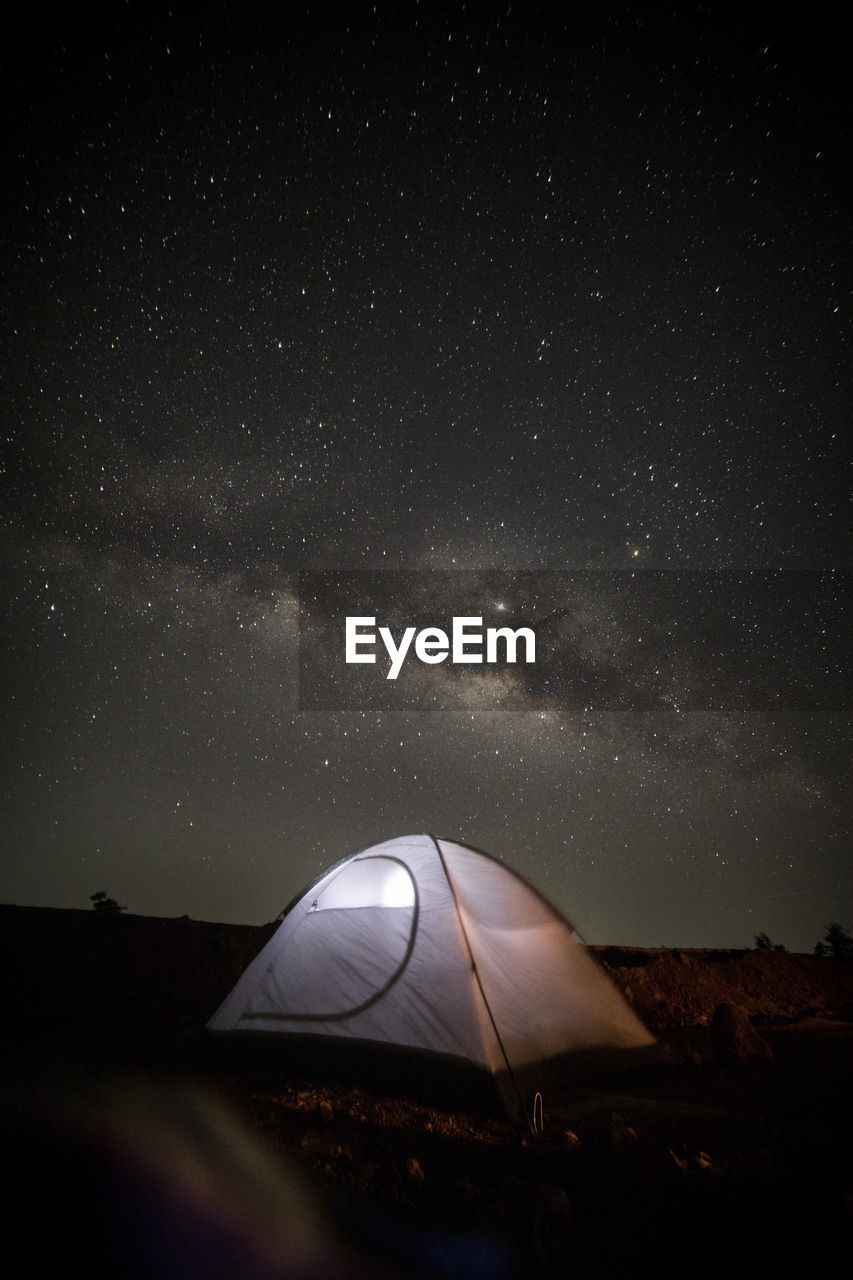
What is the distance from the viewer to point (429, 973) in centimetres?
520

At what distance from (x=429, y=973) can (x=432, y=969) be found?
0.13 ft

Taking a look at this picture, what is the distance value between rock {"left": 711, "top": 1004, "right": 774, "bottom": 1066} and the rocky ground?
0.13ft

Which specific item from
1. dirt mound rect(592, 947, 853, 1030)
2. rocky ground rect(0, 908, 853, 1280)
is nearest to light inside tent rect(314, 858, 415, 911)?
rocky ground rect(0, 908, 853, 1280)

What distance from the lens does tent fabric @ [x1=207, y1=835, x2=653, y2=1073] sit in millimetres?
4977

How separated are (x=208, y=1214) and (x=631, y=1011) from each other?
4.73 metres

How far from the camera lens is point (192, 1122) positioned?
4.06 metres

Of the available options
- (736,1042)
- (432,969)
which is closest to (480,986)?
(432,969)

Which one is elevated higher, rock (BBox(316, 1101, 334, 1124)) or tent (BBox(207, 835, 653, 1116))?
tent (BBox(207, 835, 653, 1116))

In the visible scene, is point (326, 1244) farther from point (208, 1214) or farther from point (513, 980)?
point (513, 980)

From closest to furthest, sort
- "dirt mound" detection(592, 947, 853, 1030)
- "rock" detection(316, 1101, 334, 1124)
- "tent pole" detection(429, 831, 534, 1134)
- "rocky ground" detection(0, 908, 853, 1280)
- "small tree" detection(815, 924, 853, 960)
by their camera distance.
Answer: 1. "rocky ground" detection(0, 908, 853, 1280)
2. "rock" detection(316, 1101, 334, 1124)
3. "tent pole" detection(429, 831, 534, 1134)
4. "dirt mound" detection(592, 947, 853, 1030)
5. "small tree" detection(815, 924, 853, 960)

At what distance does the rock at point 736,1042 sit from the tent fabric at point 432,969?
3.89ft

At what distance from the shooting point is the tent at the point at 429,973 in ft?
16.2

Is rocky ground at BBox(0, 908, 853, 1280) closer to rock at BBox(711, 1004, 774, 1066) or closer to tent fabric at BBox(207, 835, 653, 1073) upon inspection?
rock at BBox(711, 1004, 774, 1066)

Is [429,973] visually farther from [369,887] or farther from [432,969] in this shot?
[369,887]
